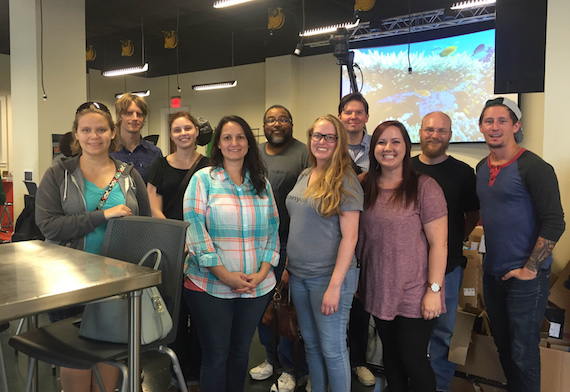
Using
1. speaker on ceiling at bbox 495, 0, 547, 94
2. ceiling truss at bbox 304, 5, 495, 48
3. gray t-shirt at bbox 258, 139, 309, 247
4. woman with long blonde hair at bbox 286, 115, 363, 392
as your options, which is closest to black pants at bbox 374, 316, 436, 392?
woman with long blonde hair at bbox 286, 115, 363, 392

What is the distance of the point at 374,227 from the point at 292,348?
113 cm

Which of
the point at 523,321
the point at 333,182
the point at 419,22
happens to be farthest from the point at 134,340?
the point at 419,22

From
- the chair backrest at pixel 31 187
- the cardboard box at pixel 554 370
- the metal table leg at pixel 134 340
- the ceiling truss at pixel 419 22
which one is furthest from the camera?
the ceiling truss at pixel 419 22

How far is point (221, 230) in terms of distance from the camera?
1.88m

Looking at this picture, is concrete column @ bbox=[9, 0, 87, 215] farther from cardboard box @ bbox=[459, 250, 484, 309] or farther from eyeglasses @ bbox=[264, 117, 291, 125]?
cardboard box @ bbox=[459, 250, 484, 309]

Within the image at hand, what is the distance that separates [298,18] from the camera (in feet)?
24.2

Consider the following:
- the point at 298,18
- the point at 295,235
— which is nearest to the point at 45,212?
the point at 295,235

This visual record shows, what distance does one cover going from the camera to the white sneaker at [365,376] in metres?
2.63

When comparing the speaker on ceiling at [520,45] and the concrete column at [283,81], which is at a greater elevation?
the concrete column at [283,81]

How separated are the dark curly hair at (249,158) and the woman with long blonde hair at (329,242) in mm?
181

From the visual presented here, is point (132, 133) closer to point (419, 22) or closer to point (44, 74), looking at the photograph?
point (44, 74)

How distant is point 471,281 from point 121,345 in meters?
2.18

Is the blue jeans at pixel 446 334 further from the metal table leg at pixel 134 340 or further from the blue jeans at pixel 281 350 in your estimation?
the metal table leg at pixel 134 340

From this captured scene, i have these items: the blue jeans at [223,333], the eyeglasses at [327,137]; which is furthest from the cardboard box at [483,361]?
the eyeglasses at [327,137]
